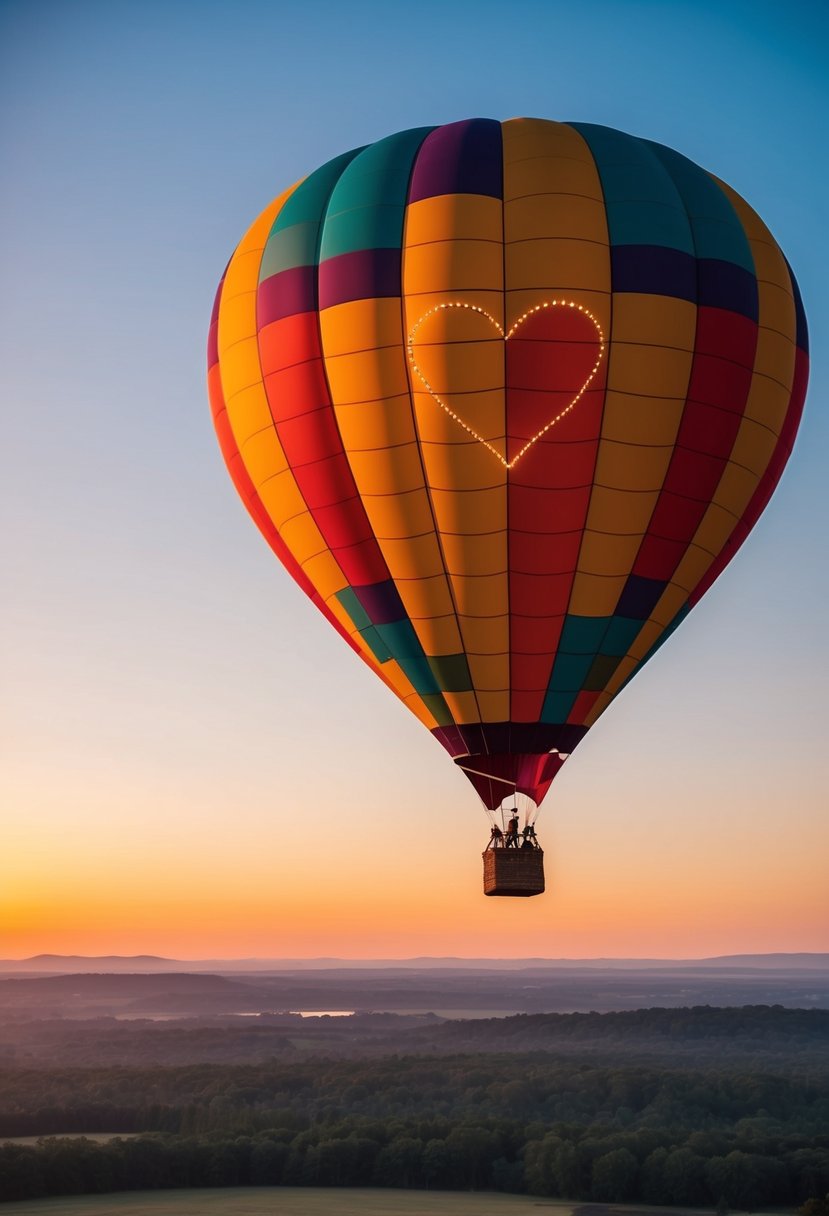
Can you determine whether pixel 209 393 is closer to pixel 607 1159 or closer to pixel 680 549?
pixel 680 549

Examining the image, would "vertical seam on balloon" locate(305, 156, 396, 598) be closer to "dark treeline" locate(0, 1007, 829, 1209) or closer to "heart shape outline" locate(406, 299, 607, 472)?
"heart shape outline" locate(406, 299, 607, 472)

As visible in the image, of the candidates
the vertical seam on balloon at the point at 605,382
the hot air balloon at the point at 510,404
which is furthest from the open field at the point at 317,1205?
the vertical seam on balloon at the point at 605,382

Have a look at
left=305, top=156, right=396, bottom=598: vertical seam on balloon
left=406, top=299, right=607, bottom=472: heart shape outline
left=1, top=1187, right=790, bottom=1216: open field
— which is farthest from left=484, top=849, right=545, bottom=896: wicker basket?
left=1, top=1187, right=790, bottom=1216: open field

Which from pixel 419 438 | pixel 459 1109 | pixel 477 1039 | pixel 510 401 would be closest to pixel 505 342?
pixel 510 401

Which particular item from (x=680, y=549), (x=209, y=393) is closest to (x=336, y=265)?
(x=209, y=393)

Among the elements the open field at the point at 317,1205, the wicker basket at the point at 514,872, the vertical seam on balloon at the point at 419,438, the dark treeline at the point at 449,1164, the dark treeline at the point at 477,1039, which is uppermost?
the vertical seam on balloon at the point at 419,438

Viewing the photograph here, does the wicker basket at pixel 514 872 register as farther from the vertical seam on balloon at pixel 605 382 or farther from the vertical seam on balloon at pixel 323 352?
the vertical seam on balloon at pixel 323 352

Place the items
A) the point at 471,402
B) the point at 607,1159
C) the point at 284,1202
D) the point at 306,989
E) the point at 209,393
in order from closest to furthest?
the point at 471,402
the point at 209,393
the point at 284,1202
the point at 607,1159
the point at 306,989

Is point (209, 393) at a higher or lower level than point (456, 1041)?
higher
